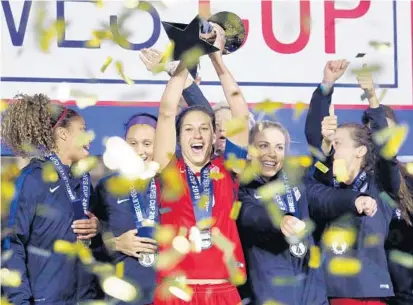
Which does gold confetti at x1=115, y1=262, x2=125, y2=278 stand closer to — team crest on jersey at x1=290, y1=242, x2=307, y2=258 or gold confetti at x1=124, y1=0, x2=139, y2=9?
team crest on jersey at x1=290, y1=242, x2=307, y2=258

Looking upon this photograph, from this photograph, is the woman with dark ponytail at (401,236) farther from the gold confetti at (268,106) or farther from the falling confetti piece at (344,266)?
the gold confetti at (268,106)

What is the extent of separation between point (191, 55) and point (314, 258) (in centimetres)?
96

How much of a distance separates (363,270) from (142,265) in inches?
36.0

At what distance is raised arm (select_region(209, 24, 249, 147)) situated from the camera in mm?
3543

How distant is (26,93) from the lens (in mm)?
3592

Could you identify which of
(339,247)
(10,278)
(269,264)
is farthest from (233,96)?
(10,278)

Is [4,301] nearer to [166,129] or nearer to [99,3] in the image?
[166,129]

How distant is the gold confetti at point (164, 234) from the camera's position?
3.47m

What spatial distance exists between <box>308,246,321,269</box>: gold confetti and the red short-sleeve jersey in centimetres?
30

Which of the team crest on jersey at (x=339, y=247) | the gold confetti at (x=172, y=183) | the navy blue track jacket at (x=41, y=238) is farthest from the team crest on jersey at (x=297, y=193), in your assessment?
the navy blue track jacket at (x=41, y=238)

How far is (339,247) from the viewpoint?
12.3ft

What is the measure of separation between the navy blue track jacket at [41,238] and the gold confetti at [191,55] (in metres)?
0.70

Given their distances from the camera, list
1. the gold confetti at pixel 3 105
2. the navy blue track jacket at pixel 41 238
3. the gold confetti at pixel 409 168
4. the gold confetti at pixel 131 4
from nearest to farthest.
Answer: the navy blue track jacket at pixel 41 238
the gold confetti at pixel 3 105
the gold confetti at pixel 131 4
the gold confetti at pixel 409 168

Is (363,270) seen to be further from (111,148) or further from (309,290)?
(111,148)
